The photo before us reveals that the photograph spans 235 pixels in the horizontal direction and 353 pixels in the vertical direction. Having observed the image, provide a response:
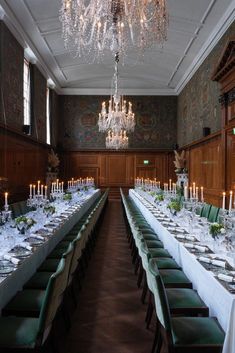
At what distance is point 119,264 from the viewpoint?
300 inches

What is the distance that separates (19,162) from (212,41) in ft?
30.3

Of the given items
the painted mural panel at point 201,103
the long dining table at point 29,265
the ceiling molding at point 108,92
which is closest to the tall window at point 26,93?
the ceiling molding at point 108,92

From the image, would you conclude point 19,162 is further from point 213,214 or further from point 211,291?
point 211,291

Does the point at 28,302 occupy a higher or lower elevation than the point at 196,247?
lower

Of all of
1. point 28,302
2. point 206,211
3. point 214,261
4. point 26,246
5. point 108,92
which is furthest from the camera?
point 108,92

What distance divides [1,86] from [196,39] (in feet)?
26.9

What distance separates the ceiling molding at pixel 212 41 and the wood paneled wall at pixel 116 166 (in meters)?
6.07

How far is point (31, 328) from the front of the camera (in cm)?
309

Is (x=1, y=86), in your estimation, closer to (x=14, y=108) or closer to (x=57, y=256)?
(x=14, y=108)

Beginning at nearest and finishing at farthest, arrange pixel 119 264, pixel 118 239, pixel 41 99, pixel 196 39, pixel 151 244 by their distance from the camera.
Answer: pixel 151 244 < pixel 119 264 < pixel 118 239 < pixel 196 39 < pixel 41 99

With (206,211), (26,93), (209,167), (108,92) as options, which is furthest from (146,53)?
(206,211)

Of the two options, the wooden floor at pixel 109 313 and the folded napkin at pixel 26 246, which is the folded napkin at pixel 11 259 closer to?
the folded napkin at pixel 26 246

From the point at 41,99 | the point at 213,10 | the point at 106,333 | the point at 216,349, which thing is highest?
the point at 213,10

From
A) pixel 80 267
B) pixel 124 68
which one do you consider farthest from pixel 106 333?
pixel 124 68
